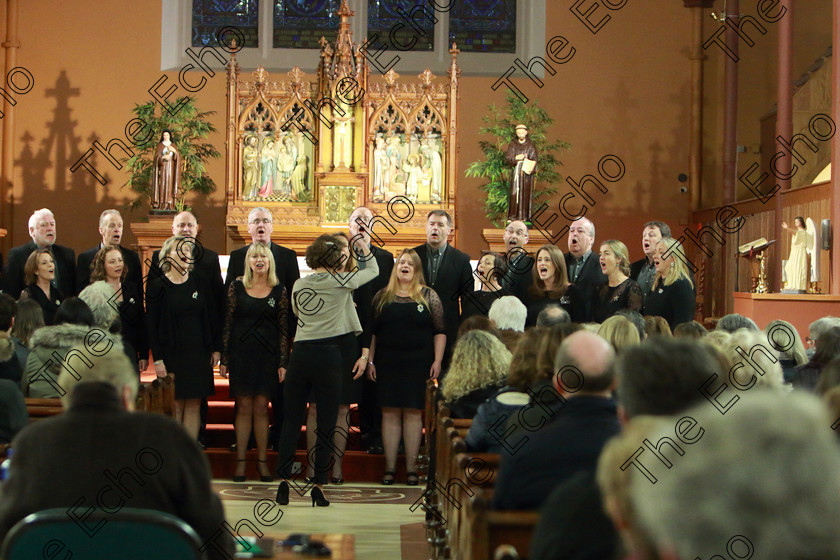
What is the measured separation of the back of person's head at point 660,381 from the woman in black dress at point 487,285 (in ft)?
12.8

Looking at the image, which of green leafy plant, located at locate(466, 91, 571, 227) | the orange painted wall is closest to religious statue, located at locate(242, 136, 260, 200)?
green leafy plant, located at locate(466, 91, 571, 227)

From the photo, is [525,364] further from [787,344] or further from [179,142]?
[179,142]

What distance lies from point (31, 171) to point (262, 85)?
13.6 ft

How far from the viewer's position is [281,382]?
5.91 m

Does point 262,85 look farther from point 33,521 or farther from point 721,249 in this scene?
point 33,521

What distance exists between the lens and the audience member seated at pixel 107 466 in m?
2.19

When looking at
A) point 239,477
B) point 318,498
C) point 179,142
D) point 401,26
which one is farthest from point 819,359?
point 401,26

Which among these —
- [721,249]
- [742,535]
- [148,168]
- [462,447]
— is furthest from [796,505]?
[721,249]

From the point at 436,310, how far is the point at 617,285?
1057mm

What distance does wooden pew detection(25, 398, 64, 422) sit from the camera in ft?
13.1

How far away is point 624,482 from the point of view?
4.62 feet

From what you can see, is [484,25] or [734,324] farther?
[484,25]

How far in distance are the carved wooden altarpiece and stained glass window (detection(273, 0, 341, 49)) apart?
2.91 metres

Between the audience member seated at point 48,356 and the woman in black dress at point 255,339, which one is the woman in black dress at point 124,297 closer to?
the woman in black dress at point 255,339
